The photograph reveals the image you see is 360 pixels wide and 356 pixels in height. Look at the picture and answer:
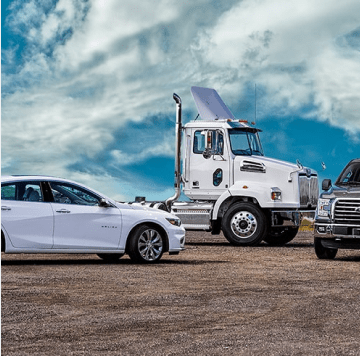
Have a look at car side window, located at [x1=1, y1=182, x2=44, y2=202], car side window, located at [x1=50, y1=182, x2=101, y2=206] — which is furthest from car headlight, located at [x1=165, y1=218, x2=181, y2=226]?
car side window, located at [x1=1, y1=182, x2=44, y2=202]

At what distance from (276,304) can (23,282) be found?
14.4 ft

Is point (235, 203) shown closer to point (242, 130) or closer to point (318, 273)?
point (242, 130)

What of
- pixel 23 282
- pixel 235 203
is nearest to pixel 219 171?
pixel 235 203

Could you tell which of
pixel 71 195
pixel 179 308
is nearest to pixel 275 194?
pixel 71 195

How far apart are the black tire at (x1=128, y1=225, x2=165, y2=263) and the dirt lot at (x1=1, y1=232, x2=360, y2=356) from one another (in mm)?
289

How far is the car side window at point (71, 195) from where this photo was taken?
1525 cm

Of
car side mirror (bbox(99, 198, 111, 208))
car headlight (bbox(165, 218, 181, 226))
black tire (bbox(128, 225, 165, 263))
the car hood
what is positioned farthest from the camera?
the car hood

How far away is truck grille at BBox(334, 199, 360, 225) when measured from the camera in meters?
17.2

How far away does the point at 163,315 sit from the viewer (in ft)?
30.0

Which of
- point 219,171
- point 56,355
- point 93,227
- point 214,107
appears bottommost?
point 56,355

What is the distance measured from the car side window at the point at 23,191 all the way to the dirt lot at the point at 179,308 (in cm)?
134

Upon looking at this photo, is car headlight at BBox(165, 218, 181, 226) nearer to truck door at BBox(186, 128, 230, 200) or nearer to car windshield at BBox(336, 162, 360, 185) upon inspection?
car windshield at BBox(336, 162, 360, 185)

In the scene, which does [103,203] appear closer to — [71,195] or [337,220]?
[71,195]

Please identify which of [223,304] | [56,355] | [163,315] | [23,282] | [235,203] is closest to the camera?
[56,355]
